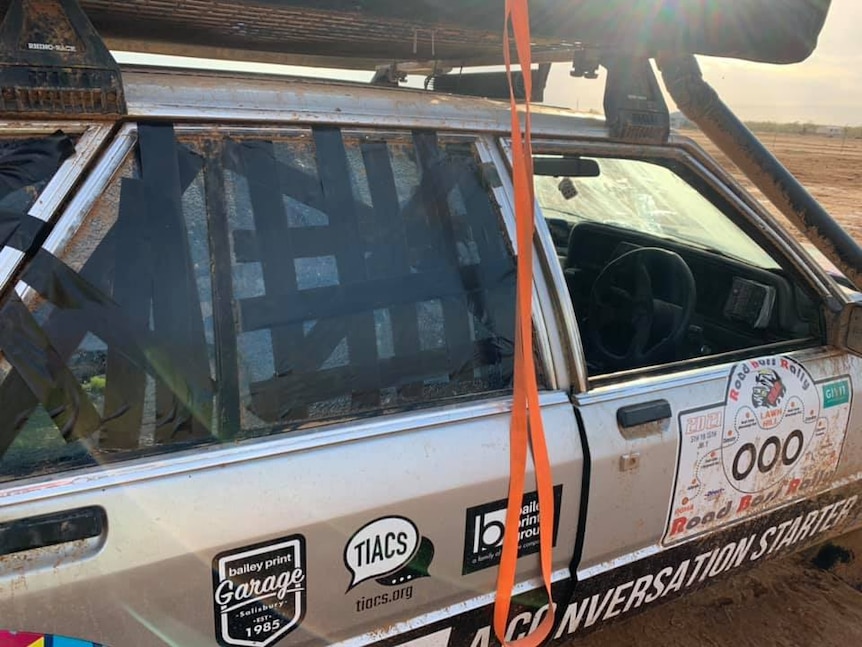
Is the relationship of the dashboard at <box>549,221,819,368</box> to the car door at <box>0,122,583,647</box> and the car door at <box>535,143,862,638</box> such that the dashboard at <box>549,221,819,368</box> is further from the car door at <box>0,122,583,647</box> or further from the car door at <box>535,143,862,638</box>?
the car door at <box>0,122,583,647</box>

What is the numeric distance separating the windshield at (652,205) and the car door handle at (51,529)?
1.55 metres

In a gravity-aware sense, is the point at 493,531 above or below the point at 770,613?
above

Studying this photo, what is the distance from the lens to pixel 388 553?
5.03ft

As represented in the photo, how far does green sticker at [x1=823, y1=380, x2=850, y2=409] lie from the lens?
2203 millimetres

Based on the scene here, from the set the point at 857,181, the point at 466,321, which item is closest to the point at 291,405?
the point at 466,321

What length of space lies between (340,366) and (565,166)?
1.18 meters

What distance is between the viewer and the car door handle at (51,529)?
3.92 ft

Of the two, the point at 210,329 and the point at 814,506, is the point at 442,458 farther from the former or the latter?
the point at 814,506

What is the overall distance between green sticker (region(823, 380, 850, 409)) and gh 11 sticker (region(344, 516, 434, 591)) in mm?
1437

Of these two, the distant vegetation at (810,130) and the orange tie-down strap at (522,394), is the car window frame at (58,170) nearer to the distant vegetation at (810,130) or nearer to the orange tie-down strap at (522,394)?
the orange tie-down strap at (522,394)

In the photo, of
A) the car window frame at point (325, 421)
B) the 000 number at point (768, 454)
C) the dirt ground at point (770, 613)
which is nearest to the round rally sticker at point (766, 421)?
the 000 number at point (768, 454)

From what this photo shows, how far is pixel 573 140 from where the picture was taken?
6.68ft

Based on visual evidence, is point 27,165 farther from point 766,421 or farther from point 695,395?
point 766,421

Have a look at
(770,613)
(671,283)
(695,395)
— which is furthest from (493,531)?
(770,613)
